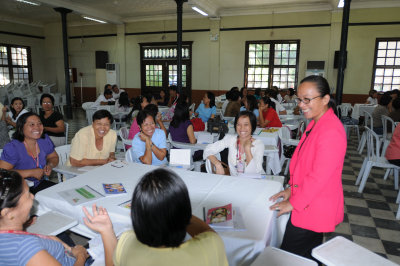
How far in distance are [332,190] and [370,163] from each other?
2.67m

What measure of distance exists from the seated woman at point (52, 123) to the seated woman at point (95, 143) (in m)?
1.62

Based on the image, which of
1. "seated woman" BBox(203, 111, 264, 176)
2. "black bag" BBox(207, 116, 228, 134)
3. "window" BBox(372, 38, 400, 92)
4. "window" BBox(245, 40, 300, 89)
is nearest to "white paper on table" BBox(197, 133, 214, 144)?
"black bag" BBox(207, 116, 228, 134)

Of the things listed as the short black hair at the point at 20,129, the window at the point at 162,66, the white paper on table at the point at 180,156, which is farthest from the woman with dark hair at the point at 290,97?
the short black hair at the point at 20,129

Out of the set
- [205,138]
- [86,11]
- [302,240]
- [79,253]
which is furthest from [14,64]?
[302,240]

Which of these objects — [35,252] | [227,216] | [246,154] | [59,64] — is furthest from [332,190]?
[59,64]

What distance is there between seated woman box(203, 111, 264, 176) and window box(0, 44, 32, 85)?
1424cm

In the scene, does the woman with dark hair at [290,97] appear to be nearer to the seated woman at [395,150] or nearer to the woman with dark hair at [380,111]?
the woman with dark hair at [380,111]

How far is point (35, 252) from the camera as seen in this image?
3.88 feet

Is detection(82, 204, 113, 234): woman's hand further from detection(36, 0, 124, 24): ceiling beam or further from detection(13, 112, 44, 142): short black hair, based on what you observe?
detection(36, 0, 124, 24): ceiling beam

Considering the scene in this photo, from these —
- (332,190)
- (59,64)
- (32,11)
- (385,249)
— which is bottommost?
(385,249)

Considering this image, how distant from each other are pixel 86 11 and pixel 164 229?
11630 mm

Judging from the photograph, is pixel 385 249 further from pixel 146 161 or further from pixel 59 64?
pixel 59 64

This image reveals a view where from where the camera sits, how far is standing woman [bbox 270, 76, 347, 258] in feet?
4.85

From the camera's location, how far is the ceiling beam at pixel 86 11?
30.3ft
